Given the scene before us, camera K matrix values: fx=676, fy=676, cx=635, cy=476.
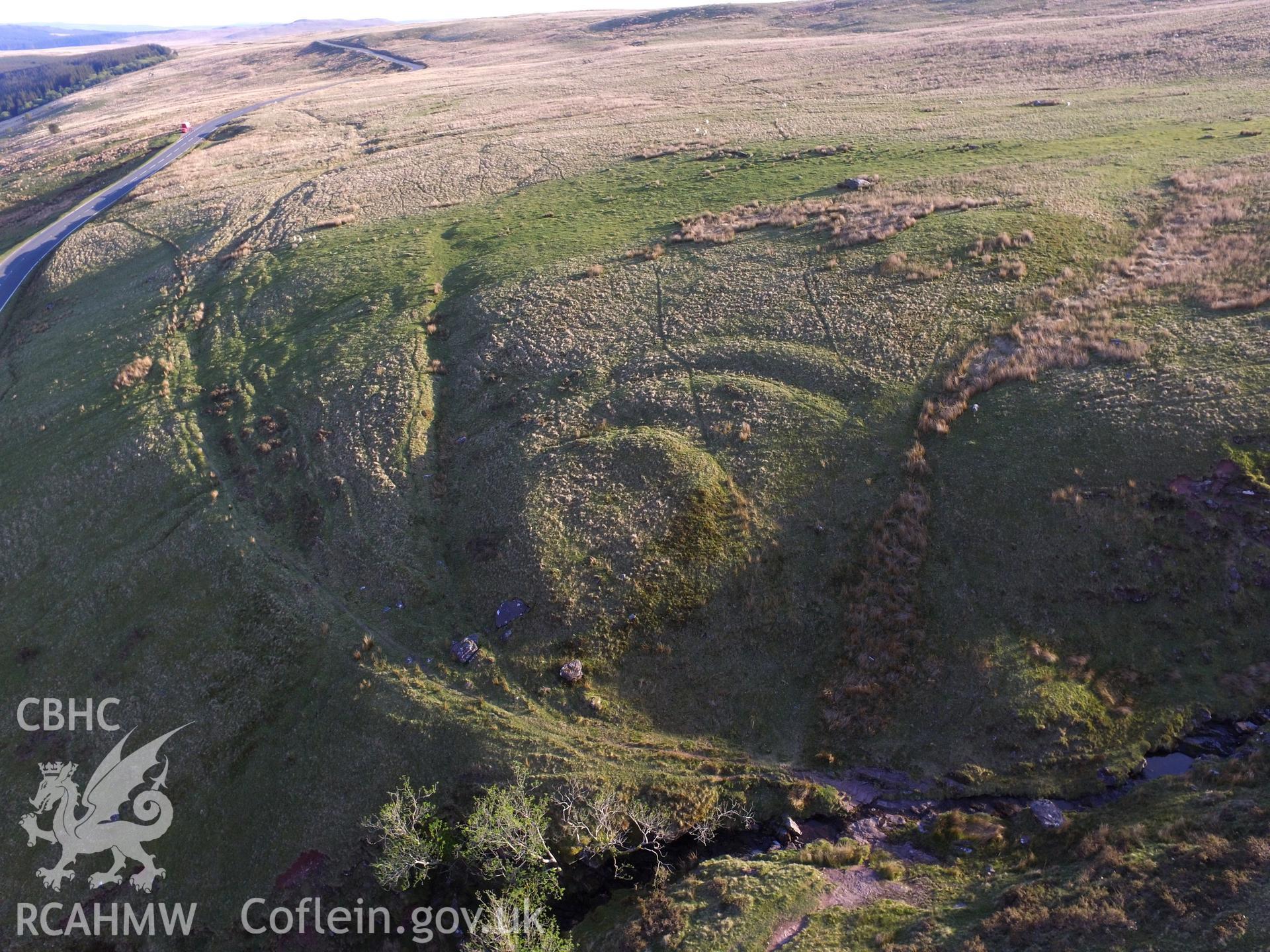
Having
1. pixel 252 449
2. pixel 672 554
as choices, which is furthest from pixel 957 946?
pixel 252 449

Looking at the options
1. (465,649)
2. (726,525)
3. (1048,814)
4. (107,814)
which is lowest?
(107,814)

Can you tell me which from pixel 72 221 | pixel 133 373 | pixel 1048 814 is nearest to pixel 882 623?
pixel 1048 814

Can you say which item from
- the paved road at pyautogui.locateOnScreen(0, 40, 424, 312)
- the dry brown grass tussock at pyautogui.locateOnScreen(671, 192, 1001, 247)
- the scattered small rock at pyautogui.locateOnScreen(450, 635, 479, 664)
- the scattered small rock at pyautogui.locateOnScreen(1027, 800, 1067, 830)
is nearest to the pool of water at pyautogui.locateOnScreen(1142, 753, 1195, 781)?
the scattered small rock at pyautogui.locateOnScreen(1027, 800, 1067, 830)

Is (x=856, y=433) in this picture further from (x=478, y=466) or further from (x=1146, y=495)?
(x=478, y=466)

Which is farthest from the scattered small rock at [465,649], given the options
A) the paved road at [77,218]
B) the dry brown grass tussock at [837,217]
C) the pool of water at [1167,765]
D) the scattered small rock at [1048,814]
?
the paved road at [77,218]

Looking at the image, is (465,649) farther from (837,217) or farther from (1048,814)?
(837,217)

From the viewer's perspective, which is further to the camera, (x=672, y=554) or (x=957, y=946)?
(x=672, y=554)

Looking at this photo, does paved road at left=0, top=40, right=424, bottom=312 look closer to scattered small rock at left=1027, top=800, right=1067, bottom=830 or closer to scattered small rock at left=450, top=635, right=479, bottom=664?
scattered small rock at left=450, top=635, right=479, bottom=664
